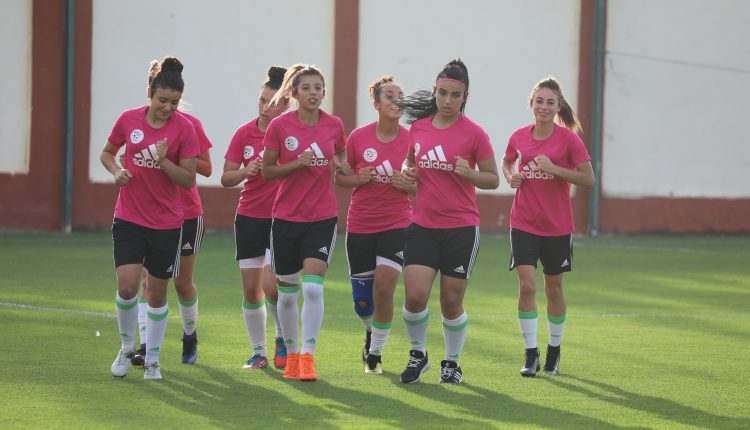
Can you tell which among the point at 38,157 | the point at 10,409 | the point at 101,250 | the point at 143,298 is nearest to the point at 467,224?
the point at 143,298

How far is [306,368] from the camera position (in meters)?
7.79

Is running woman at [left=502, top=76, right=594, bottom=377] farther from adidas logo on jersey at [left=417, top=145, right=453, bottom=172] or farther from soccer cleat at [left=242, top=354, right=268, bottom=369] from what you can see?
soccer cleat at [left=242, top=354, right=268, bottom=369]

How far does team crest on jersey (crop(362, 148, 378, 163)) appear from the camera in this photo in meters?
8.45

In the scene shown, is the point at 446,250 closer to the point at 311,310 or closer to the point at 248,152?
the point at 311,310

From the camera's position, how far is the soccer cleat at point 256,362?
8398 millimetres

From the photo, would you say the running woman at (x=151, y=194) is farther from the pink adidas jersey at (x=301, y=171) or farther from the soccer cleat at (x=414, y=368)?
the soccer cleat at (x=414, y=368)

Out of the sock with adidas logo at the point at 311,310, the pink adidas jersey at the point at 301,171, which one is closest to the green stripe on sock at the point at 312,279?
the sock with adidas logo at the point at 311,310

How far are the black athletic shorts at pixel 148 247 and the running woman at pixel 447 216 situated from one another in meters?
1.46

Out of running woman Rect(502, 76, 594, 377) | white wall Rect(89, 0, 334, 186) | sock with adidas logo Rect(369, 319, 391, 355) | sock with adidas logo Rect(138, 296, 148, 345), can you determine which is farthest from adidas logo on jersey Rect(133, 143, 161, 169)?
white wall Rect(89, 0, 334, 186)

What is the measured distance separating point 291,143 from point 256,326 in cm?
134

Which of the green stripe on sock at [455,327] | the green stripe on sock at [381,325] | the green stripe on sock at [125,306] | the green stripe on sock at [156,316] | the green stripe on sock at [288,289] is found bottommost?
the green stripe on sock at [381,325]

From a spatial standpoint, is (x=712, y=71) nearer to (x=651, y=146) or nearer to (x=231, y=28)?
(x=651, y=146)

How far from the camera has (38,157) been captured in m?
20.4

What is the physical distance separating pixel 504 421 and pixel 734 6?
62.3 feet
